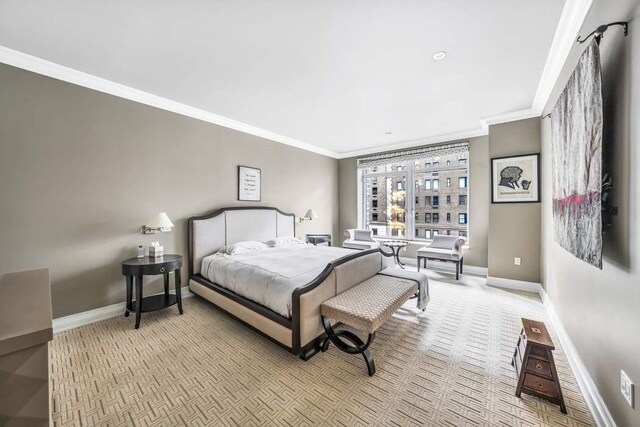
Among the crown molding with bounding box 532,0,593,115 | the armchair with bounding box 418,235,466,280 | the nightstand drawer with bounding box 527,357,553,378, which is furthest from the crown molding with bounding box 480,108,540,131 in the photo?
the nightstand drawer with bounding box 527,357,553,378

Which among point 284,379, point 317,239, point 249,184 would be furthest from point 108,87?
point 317,239

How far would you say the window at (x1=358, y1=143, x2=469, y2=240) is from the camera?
16.4 feet

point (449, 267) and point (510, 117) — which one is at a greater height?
point (510, 117)

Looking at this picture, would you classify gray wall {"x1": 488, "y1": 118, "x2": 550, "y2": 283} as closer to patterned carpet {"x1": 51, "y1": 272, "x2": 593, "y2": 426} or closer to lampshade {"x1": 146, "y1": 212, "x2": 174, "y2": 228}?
patterned carpet {"x1": 51, "y1": 272, "x2": 593, "y2": 426}

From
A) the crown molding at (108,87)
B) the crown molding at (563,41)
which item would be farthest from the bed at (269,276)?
the crown molding at (563,41)

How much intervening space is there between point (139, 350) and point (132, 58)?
2.79 metres

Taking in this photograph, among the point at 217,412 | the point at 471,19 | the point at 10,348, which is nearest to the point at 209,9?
the point at 471,19

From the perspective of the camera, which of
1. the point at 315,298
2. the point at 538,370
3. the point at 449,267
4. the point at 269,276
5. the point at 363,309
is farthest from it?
the point at 449,267

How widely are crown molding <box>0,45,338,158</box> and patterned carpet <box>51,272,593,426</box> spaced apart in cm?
266

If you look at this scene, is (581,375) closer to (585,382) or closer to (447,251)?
(585,382)

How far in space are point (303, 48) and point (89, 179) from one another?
107 inches

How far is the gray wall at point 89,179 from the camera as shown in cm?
233

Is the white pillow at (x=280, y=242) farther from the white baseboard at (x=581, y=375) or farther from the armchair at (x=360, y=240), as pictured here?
the white baseboard at (x=581, y=375)

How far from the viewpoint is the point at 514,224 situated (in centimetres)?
378
